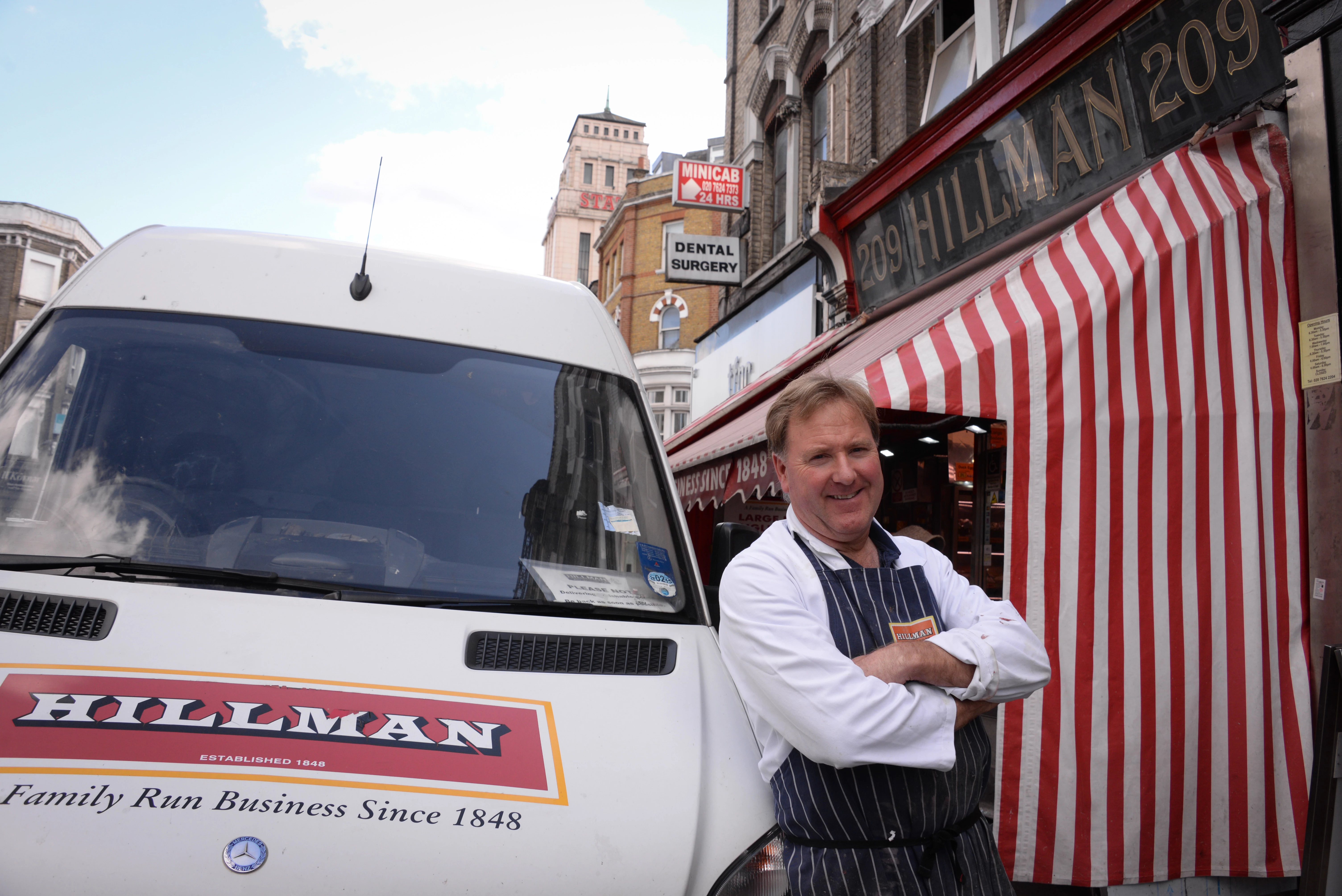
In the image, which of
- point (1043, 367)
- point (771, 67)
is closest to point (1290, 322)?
point (1043, 367)

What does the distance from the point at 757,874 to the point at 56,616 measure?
1.55m

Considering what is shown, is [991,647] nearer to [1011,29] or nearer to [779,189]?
[1011,29]

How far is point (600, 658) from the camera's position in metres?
1.99

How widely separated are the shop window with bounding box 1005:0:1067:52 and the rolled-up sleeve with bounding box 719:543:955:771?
21.0ft

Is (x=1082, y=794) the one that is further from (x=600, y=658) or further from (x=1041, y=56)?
(x=1041, y=56)

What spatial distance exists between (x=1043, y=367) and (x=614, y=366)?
1.95m

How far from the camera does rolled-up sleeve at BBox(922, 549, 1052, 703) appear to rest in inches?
67.9

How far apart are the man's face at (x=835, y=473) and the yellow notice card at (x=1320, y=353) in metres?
2.79

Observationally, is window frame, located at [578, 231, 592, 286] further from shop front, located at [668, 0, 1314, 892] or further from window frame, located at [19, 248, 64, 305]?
shop front, located at [668, 0, 1314, 892]

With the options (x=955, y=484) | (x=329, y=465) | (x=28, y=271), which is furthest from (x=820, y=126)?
(x=28, y=271)

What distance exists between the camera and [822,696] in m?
1.61

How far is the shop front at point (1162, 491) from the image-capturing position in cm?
342

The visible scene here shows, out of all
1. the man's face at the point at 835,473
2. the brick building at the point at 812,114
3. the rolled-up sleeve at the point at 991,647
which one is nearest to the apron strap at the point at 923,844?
the rolled-up sleeve at the point at 991,647

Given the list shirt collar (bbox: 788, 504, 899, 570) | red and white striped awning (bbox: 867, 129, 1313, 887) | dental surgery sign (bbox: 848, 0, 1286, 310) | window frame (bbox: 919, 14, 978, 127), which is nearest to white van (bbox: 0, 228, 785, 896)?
shirt collar (bbox: 788, 504, 899, 570)
